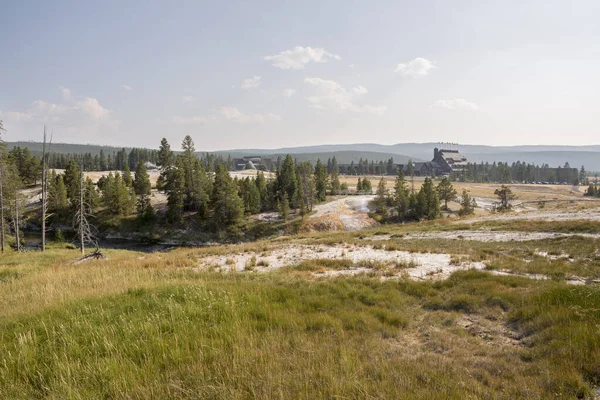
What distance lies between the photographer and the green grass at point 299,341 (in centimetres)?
418

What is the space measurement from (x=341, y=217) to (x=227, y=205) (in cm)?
2462

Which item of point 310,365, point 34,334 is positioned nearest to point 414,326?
point 310,365

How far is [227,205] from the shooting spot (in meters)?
62.4

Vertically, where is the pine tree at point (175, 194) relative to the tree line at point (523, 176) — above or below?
below

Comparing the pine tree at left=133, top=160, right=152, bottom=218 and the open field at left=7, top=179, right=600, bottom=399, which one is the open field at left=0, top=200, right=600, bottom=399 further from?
the pine tree at left=133, top=160, right=152, bottom=218

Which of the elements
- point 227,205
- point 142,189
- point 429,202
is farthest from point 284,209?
point 142,189

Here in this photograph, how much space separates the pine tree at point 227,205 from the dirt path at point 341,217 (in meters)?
14.1

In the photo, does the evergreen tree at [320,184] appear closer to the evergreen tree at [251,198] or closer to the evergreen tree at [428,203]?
the evergreen tree at [251,198]

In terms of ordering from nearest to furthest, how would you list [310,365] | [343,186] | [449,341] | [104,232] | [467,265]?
[310,365]
[449,341]
[467,265]
[104,232]
[343,186]

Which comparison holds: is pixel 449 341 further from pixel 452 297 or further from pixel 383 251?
pixel 383 251

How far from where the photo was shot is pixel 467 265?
43.2 ft

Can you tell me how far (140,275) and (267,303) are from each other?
21.6 feet

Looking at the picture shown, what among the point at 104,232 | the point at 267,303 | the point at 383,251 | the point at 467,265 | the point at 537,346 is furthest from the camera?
the point at 104,232

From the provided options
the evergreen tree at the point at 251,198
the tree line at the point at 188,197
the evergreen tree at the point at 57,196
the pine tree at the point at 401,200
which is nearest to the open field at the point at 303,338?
the tree line at the point at 188,197
